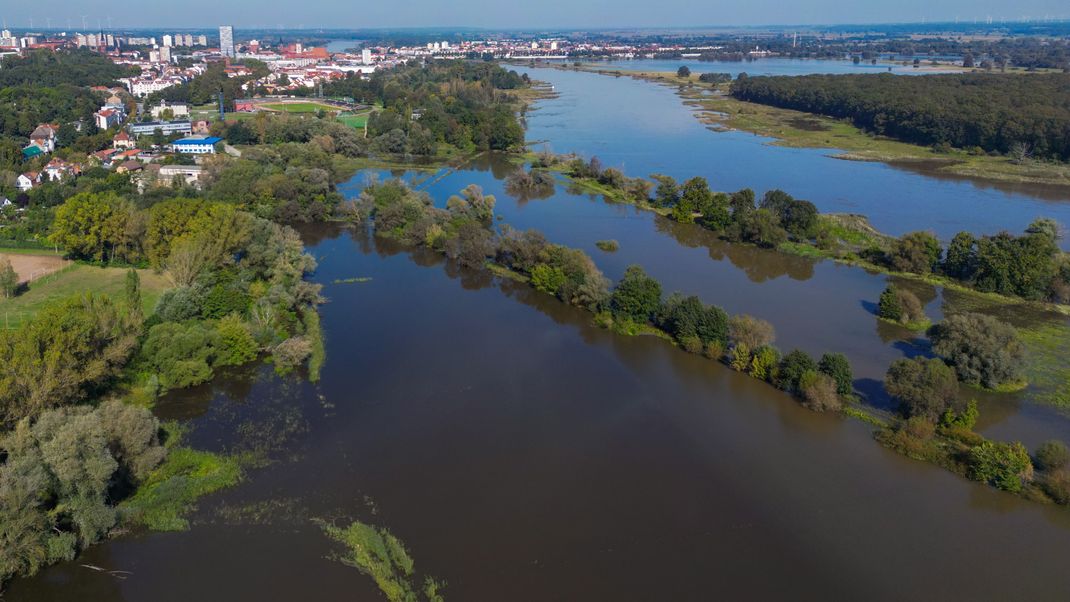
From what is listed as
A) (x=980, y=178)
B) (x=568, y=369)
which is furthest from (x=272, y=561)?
(x=980, y=178)

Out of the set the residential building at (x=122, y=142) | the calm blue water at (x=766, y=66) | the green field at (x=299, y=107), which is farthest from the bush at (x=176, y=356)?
the calm blue water at (x=766, y=66)

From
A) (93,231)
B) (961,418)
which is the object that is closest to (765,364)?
(961,418)

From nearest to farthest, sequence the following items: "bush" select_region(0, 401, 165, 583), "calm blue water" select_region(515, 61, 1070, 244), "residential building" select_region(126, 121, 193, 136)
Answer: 1. "bush" select_region(0, 401, 165, 583)
2. "calm blue water" select_region(515, 61, 1070, 244)
3. "residential building" select_region(126, 121, 193, 136)

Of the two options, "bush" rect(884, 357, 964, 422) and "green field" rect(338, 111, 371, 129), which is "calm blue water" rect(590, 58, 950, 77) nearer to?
"green field" rect(338, 111, 371, 129)

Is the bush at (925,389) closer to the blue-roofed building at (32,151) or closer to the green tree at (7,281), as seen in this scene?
the green tree at (7,281)

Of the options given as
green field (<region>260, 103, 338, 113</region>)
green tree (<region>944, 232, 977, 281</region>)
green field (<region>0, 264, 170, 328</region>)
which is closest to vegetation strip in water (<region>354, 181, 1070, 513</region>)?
green tree (<region>944, 232, 977, 281</region>)

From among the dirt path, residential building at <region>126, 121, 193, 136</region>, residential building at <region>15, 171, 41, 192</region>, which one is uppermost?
residential building at <region>126, 121, 193, 136</region>

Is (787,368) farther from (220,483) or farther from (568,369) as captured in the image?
(220,483)
